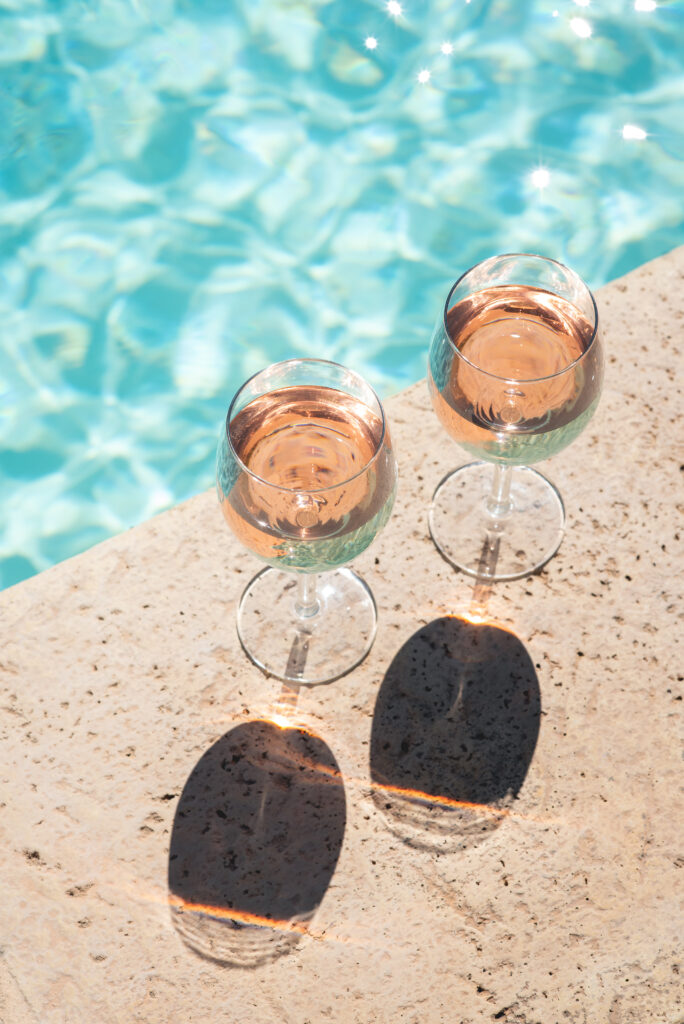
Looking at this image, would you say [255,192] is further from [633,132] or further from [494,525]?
[494,525]

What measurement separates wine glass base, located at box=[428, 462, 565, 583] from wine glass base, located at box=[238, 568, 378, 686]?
0.73ft

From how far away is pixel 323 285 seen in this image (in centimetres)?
303

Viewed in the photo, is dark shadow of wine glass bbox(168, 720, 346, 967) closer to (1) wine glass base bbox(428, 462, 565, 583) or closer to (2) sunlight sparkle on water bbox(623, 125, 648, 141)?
(1) wine glass base bbox(428, 462, 565, 583)

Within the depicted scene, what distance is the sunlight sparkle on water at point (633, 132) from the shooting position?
3254 millimetres

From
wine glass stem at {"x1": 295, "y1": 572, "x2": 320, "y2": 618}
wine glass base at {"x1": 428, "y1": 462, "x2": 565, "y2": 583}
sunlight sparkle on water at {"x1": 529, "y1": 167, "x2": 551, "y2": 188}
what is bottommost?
wine glass stem at {"x1": 295, "y1": 572, "x2": 320, "y2": 618}

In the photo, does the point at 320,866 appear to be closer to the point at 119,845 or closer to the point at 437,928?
the point at 437,928

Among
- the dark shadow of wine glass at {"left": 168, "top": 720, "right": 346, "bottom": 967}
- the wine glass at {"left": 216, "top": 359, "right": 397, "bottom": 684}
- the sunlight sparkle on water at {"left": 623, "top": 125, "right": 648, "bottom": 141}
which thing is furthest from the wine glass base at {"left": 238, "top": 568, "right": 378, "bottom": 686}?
the sunlight sparkle on water at {"left": 623, "top": 125, "right": 648, "bottom": 141}

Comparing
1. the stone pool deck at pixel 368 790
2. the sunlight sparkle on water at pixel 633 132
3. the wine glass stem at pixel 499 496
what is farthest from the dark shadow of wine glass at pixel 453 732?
the sunlight sparkle on water at pixel 633 132

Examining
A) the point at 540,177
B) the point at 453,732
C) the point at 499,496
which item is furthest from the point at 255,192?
the point at 453,732

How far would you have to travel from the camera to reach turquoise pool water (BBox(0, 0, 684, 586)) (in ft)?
9.57

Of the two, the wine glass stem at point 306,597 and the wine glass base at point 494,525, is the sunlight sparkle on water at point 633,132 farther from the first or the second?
the wine glass stem at point 306,597

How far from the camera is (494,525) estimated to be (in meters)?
2.17

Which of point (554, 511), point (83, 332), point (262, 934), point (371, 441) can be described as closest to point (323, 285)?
point (83, 332)

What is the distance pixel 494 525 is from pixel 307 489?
2.34 ft
